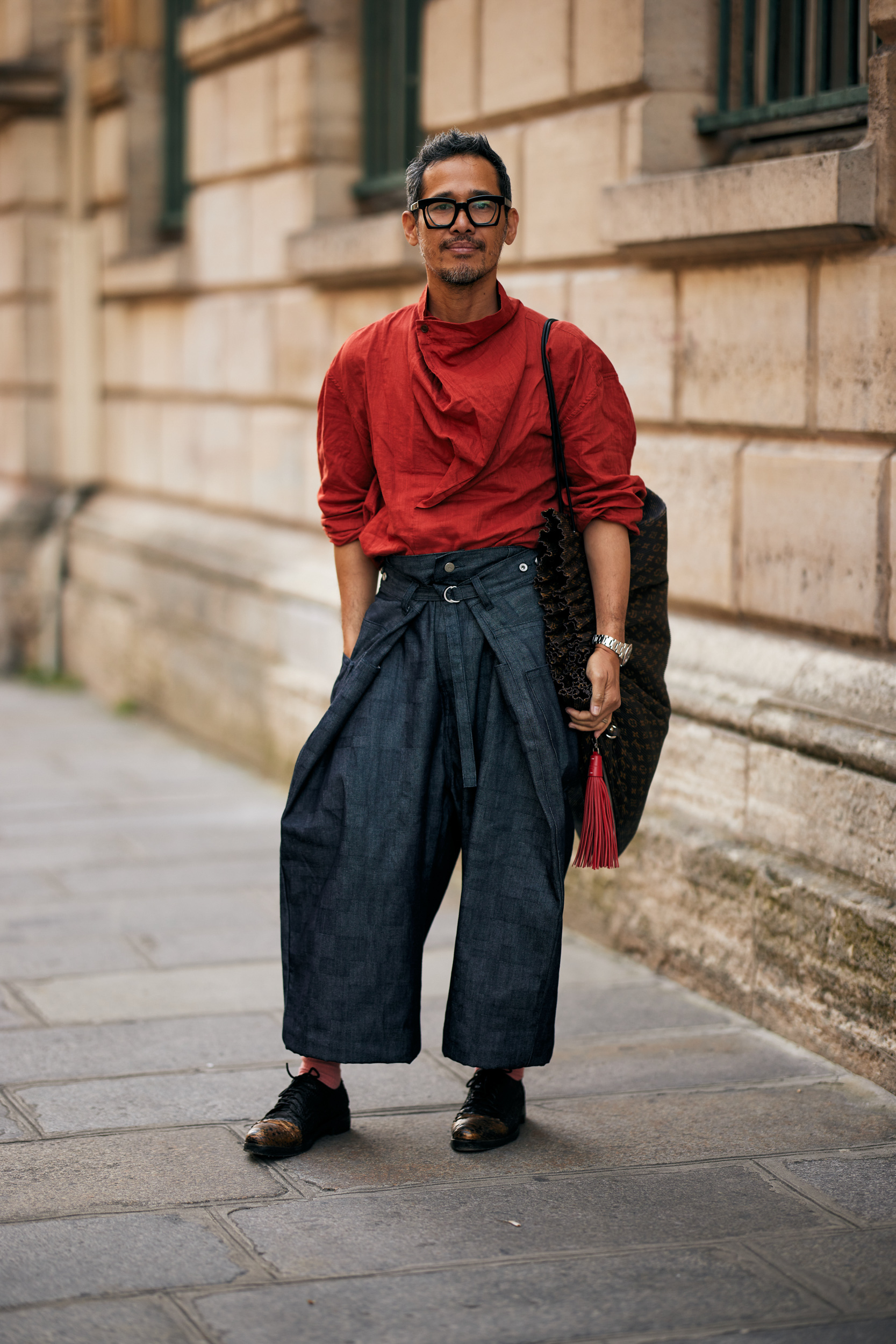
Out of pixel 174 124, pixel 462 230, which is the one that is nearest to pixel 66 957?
pixel 462 230

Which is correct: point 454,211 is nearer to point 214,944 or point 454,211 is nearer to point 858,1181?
point 858,1181

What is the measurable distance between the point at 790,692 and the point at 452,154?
1.67m

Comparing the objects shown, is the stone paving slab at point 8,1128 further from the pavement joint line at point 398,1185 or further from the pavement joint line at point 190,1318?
the pavement joint line at point 190,1318

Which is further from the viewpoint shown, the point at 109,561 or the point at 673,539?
the point at 109,561

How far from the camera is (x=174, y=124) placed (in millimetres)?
9547

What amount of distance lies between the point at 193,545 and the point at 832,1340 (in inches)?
244

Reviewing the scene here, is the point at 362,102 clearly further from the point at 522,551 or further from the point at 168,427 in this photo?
the point at 522,551

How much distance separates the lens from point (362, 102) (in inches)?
288

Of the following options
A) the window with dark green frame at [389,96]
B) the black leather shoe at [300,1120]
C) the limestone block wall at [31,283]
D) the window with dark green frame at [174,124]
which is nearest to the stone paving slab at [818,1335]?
the black leather shoe at [300,1120]

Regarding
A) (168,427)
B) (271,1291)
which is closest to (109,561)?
(168,427)

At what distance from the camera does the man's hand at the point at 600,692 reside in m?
3.43

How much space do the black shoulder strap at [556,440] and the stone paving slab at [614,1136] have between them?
125cm

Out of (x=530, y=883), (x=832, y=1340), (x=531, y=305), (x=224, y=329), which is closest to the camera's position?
(x=832, y=1340)

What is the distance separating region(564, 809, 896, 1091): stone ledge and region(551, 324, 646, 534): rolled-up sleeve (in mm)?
1150
